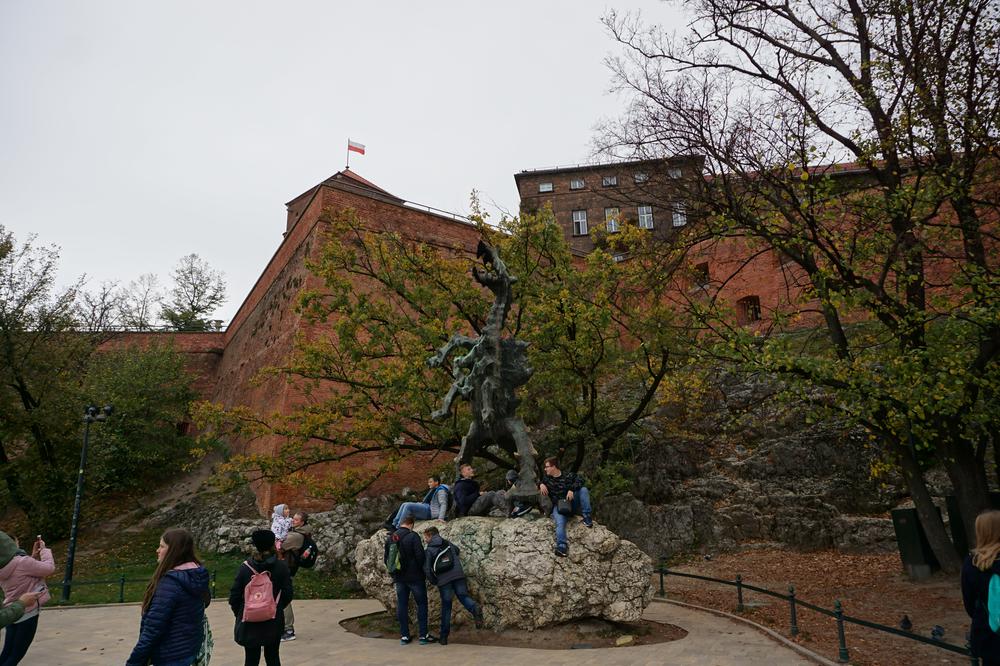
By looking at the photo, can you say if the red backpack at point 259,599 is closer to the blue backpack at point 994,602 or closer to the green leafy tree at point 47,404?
the blue backpack at point 994,602

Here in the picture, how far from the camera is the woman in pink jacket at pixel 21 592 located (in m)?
5.00

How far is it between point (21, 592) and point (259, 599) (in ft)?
7.58

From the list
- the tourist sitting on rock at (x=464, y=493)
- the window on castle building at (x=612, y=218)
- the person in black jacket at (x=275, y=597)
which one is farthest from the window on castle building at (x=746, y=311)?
the person in black jacket at (x=275, y=597)

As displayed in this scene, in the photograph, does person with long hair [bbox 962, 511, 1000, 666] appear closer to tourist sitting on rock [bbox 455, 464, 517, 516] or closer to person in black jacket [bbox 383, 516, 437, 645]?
person in black jacket [bbox 383, 516, 437, 645]

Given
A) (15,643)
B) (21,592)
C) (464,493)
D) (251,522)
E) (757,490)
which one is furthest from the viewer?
(251,522)

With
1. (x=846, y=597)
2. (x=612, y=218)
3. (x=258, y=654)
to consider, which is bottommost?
(x=846, y=597)

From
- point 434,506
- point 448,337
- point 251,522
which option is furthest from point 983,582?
point 251,522

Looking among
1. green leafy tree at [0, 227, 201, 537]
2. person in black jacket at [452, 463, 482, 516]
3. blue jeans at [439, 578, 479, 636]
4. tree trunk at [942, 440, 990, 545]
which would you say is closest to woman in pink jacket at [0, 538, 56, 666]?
blue jeans at [439, 578, 479, 636]

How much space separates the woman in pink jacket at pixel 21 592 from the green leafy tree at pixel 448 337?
25.8ft

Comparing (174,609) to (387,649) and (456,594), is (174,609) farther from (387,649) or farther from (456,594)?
(456,594)

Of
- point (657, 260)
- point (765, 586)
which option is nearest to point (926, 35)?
point (657, 260)

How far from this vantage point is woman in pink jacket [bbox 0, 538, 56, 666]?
500 cm

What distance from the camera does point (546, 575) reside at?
7738mm

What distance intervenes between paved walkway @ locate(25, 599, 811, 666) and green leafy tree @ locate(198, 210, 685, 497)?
468 cm
